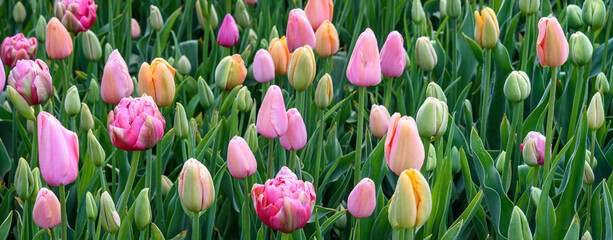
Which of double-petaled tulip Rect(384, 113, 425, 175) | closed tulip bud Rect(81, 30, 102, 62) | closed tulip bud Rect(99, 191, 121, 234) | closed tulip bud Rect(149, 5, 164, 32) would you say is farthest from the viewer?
closed tulip bud Rect(149, 5, 164, 32)

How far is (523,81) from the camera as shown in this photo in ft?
4.92

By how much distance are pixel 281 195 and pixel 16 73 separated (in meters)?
0.71

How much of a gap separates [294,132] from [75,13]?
0.82 meters

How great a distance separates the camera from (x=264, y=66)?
5.43ft

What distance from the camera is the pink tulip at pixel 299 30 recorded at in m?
1.67

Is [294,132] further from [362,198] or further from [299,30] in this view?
[299,30]

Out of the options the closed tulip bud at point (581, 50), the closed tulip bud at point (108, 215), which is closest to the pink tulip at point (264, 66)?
the closed tulip bud at point (108, 215)

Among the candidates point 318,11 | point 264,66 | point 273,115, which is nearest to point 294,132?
point 273,115

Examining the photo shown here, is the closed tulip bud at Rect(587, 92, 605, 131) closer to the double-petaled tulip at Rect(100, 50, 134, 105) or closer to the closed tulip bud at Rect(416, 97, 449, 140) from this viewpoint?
the closed tulip bud at Rect(416, 97, 449, 140)

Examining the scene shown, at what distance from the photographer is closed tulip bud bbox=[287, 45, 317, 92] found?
1464mm

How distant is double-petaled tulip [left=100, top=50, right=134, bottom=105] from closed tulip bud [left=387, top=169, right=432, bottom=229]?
0.66 metres

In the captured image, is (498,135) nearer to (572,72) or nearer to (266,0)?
(572,72)

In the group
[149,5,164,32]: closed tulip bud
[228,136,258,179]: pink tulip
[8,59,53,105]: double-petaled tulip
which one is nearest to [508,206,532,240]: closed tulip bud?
[228,136,258,179]: pink tulip

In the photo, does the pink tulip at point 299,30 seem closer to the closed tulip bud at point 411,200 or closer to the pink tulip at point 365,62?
the pink tulip at point 365,62
